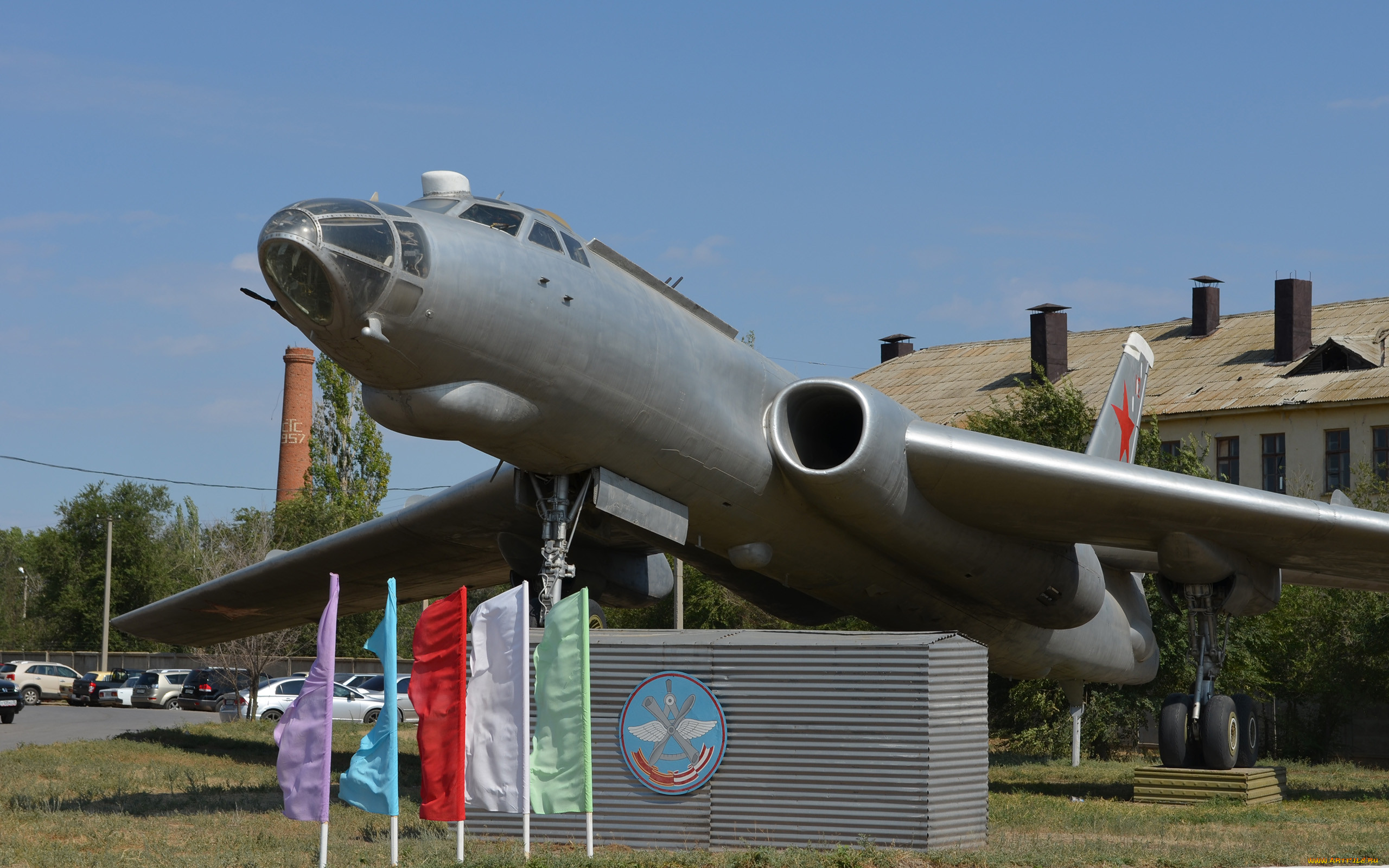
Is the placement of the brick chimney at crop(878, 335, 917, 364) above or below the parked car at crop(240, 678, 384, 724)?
above

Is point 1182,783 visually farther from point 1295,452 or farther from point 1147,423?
point 1295,452

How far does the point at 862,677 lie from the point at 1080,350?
127 ft

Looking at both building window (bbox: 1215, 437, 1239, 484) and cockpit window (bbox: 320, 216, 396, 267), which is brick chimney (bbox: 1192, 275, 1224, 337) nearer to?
building window (bbox: 1215, 437, 1239, 484)

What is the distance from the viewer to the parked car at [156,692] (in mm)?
40125

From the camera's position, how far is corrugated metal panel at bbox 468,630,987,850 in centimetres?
958

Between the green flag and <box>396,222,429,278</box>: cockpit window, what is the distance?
251 centimetres

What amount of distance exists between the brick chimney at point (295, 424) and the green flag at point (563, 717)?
50679mm

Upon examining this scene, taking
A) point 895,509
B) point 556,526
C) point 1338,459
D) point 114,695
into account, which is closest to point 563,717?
point 556,526

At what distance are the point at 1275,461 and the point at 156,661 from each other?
4080 centimetres

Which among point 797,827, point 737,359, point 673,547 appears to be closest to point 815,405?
point 737,359

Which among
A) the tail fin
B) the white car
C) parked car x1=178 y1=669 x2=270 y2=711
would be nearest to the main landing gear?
the tail fin

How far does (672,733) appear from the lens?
32.9ft

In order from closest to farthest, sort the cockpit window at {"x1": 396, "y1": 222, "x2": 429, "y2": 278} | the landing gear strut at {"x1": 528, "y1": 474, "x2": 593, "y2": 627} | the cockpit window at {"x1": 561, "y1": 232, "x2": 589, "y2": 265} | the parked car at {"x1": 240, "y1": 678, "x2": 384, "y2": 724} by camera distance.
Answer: the cockpit window at {"x1": 396, "y1": 222, "x2": 429, "y2": 278} → the cockpit window at {"x1": 561, "y1": 232, "x2": 589, "y2": 265} → the landing gear strut at {"x1": 528, "y1": 474, "x2": 593, "y2": 627} → the parked car at {"x1": 240, "y1": 678, "x2": 384, "y2": 724}

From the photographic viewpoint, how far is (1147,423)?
31.5 meters
